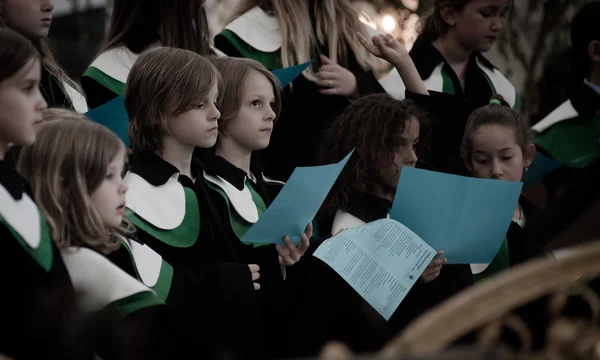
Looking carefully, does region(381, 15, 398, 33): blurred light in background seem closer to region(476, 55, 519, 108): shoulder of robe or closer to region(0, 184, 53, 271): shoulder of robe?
region(476, 55, 519, 108): shoulder of robe

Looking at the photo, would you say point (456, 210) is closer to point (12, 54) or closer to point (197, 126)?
point (197, 126)

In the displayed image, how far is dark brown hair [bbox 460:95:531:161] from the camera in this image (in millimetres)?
4438

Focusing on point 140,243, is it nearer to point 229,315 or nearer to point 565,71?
point 229,315

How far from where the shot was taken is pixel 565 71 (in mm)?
6695

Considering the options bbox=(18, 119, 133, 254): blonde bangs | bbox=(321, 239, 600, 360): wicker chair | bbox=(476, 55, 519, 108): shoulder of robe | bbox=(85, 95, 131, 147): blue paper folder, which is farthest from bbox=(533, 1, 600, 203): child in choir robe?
bbox=(321, 239, 600, 360): wicker chair

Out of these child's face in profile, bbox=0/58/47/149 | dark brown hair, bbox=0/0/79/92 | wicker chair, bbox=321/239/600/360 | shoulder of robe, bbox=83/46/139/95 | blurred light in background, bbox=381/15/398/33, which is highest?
wicker chair, bbox=321/239/600/360

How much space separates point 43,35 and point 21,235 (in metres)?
1.43

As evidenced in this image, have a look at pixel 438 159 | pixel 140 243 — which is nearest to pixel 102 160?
pixel 140 243

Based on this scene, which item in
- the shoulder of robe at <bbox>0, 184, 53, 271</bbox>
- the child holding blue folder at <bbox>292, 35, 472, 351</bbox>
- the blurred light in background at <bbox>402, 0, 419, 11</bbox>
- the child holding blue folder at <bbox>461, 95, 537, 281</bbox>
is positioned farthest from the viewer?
the blurred light in background at <bbox>402, 0, 419, 11</bbox>

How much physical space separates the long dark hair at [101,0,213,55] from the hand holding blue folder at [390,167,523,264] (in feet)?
4.37

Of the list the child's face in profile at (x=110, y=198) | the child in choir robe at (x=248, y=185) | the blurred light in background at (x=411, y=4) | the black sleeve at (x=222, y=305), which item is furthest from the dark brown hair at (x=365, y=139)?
the blurred light in background at (x=411, y=4)

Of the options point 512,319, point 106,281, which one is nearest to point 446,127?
point 106,281

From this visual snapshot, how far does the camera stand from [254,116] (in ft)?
13.3

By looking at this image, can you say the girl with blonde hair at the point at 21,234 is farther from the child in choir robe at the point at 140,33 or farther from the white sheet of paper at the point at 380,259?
the child in choir robe at the point at 140,33
